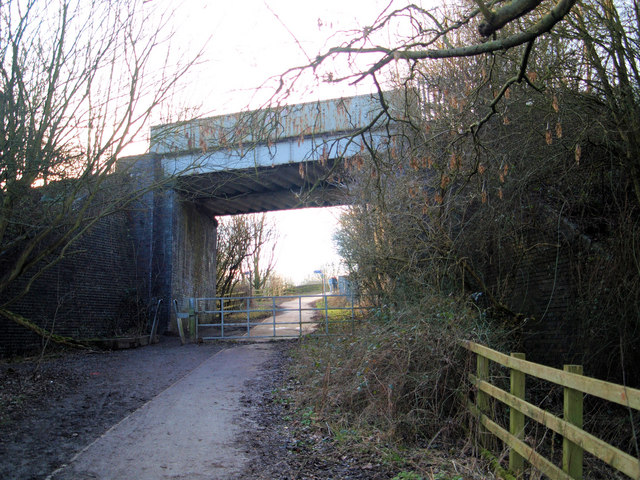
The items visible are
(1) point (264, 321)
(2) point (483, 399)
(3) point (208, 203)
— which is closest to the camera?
(2) point (483, 399)

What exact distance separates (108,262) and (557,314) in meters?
13.0

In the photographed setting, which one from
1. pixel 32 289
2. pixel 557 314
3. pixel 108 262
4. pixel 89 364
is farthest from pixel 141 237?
pixel 557 314

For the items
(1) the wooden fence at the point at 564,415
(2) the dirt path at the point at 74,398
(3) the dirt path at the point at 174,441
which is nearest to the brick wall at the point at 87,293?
(2) the dirt path at the point at 74,398

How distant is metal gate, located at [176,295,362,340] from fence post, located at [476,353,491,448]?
225 inches

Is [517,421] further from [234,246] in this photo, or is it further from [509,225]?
[234,246]

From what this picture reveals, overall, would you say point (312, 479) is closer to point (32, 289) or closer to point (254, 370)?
point (254, 370)

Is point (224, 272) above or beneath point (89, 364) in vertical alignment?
above

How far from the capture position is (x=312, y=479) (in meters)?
4.51

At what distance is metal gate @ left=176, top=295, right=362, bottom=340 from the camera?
48.3 feet

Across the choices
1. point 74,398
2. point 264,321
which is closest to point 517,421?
point 74,398

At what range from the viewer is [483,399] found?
17.3 feet

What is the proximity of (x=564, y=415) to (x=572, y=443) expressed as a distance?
7.1 inches

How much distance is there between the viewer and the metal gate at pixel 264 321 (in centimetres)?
1472

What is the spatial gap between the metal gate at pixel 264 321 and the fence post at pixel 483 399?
225 inches
